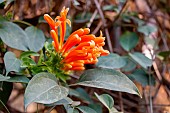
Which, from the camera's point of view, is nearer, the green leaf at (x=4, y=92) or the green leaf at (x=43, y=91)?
the green leaf at (x=43, y=91)

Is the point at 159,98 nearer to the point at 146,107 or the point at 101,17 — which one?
the point at 146,107

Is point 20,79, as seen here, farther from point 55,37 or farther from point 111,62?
point 111,62

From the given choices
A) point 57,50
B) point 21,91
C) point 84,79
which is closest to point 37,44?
point 57,50

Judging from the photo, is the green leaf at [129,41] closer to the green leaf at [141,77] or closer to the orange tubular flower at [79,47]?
the green leaf at [141,77]

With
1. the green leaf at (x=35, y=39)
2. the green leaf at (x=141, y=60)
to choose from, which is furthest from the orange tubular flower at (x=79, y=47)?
the green leaf at (x=141, y=60)

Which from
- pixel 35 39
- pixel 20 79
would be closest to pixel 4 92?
pixel 20 79

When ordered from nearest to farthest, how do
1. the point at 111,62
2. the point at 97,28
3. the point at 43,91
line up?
the point at 43,91 → the point at 111,62 → the point at 97,28
